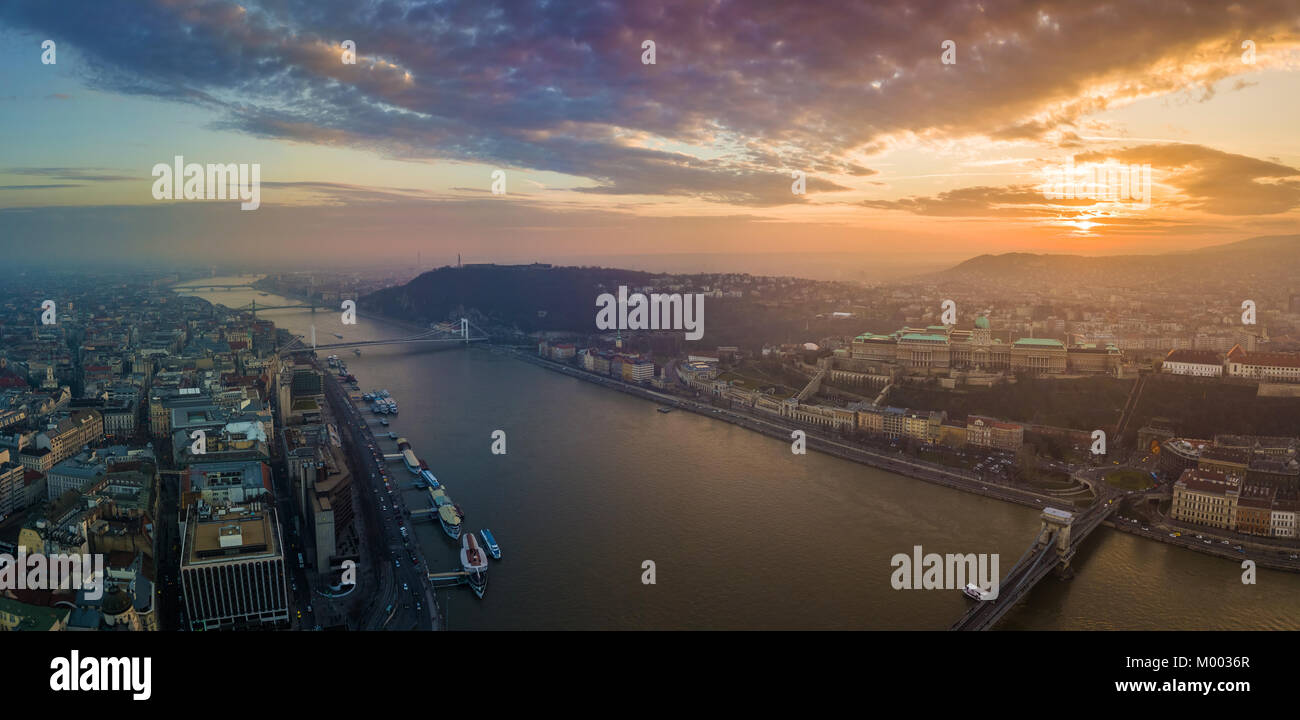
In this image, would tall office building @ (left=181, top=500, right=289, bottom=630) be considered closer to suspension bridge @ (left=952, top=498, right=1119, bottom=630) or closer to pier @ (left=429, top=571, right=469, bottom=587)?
pier @ (left=429, top=571, right=469, bottom=587)

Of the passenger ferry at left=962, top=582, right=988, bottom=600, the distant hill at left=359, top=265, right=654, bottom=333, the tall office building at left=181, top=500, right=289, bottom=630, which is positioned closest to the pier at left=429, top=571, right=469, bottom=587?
the tall office building at left=181, top=500, right=289, bottom=630

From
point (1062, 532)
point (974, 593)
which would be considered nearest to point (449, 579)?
point (974, 593)

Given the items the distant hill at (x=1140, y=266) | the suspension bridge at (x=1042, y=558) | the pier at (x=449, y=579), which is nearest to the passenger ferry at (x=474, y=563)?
the pier at (x=449, y=579)

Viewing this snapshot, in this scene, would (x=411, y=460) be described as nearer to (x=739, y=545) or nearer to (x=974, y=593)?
(x=739, y=545)

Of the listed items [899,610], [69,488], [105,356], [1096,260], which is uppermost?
[1096,260]

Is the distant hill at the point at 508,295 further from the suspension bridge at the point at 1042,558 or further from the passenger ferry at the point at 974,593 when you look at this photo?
the passenger ferry at the point at 974,593
